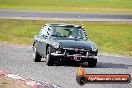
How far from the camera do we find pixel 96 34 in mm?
36188

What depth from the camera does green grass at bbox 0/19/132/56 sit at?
97.4 feet

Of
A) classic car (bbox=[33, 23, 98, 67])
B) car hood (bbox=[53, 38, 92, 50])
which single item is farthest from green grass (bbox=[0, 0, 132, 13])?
car hood (bbox=[53, 38, 92, 50])

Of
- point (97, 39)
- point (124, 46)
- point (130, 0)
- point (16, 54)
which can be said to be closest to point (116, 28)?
point (97, 39)

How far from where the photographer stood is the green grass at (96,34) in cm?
2968

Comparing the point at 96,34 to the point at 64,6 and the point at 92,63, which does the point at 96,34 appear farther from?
the point at 64,6

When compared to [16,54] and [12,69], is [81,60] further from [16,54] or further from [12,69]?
[16,54]

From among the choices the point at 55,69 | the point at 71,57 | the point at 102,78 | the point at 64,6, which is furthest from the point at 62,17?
the point at 102,78

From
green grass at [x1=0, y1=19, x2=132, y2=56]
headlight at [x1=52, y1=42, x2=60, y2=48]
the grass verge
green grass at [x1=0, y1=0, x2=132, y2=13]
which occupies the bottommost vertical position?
green grass at [x1=0, y1=19, x2=132, y2=56]

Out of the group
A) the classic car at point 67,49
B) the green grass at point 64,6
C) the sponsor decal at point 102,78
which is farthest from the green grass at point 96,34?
the green grass at point 64,6

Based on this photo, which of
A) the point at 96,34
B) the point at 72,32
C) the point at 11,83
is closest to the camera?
the point at 11,83

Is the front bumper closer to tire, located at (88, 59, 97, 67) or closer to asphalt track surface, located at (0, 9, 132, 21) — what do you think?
tire, located at (88, 59, 97, 67)

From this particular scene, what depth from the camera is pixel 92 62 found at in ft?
60.6

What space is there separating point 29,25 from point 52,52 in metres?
24.1

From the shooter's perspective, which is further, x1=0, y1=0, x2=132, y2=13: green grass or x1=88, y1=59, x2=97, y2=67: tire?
x1=0, y1=0, x2=132, y2=13: green grass
